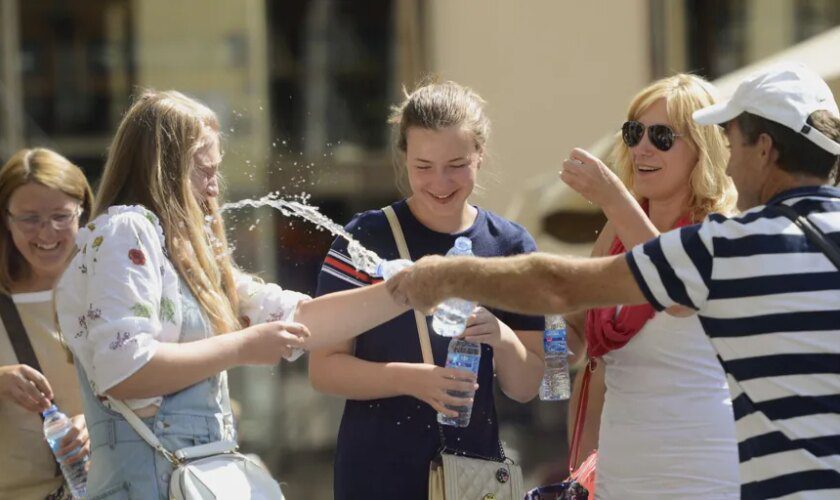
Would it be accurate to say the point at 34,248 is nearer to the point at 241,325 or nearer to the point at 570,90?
the point at 241,325

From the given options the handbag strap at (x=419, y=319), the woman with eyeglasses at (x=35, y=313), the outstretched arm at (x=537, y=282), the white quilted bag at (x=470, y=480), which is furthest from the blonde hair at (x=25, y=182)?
the outstretched arm at (x=537, y=282)

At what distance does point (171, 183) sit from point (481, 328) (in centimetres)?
88

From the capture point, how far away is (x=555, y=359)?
3.77m

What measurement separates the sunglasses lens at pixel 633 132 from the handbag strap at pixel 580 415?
2.21 feet

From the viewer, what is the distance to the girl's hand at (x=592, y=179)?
3.32m

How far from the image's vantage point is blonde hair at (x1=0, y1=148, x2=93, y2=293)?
14.1ft

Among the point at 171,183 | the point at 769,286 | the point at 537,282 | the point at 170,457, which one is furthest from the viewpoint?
the point at 171,183

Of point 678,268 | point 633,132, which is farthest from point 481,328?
point 678,268

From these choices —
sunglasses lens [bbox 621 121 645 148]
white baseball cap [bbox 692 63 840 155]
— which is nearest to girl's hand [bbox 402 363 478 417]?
sunglasses lens [bbox 621 121 645 148]

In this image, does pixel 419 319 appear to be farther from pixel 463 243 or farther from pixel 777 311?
pixel 777 311

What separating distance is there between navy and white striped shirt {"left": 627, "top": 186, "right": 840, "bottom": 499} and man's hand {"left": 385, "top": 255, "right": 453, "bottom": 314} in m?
0.44

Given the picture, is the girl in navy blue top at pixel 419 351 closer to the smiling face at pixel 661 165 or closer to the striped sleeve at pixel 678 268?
the smiling face at pixel 661 165

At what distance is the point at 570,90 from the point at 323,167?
235 centimetres

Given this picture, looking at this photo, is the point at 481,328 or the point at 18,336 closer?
the point at 481,328
